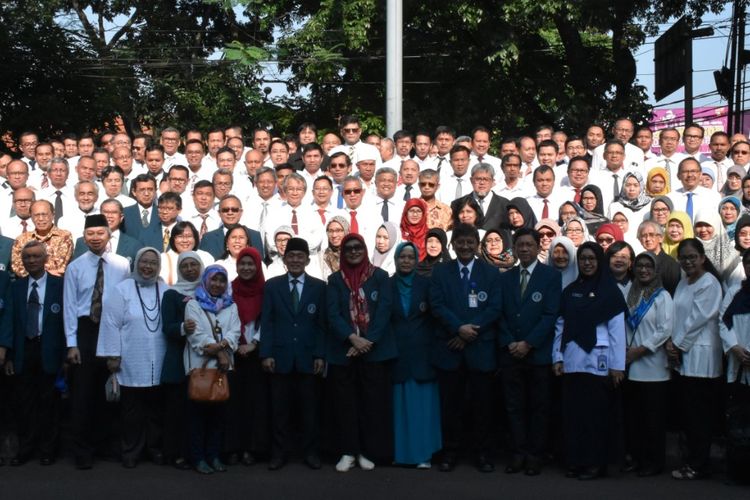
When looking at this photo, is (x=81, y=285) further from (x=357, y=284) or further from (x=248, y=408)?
(x=357, y=284)

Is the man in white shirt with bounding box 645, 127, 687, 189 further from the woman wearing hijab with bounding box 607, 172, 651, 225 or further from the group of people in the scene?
the group of people

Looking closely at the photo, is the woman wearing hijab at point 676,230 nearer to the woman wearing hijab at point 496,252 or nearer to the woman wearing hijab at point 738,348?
the woman wearing hijab at point 738,348

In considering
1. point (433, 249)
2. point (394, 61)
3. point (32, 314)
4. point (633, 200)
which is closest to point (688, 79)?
point (394, 61)

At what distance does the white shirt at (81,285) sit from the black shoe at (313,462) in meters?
2.20

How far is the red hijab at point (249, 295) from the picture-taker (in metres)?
9.50

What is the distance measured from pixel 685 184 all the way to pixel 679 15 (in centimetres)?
1136

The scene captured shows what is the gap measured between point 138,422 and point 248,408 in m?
0.96

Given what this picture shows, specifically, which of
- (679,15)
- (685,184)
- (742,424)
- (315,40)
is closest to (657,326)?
(742,424)

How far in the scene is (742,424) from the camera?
873cm

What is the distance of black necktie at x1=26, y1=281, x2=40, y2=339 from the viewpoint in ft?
31.3

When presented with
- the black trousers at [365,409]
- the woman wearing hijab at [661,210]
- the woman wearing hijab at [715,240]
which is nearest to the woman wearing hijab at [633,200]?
the woman wearing hijab at [661,210]

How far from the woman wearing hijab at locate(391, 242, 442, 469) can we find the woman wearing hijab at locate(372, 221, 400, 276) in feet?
2.84

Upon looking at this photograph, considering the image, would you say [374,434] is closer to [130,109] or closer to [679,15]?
[679,15]

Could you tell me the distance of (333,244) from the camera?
10.3 meters
